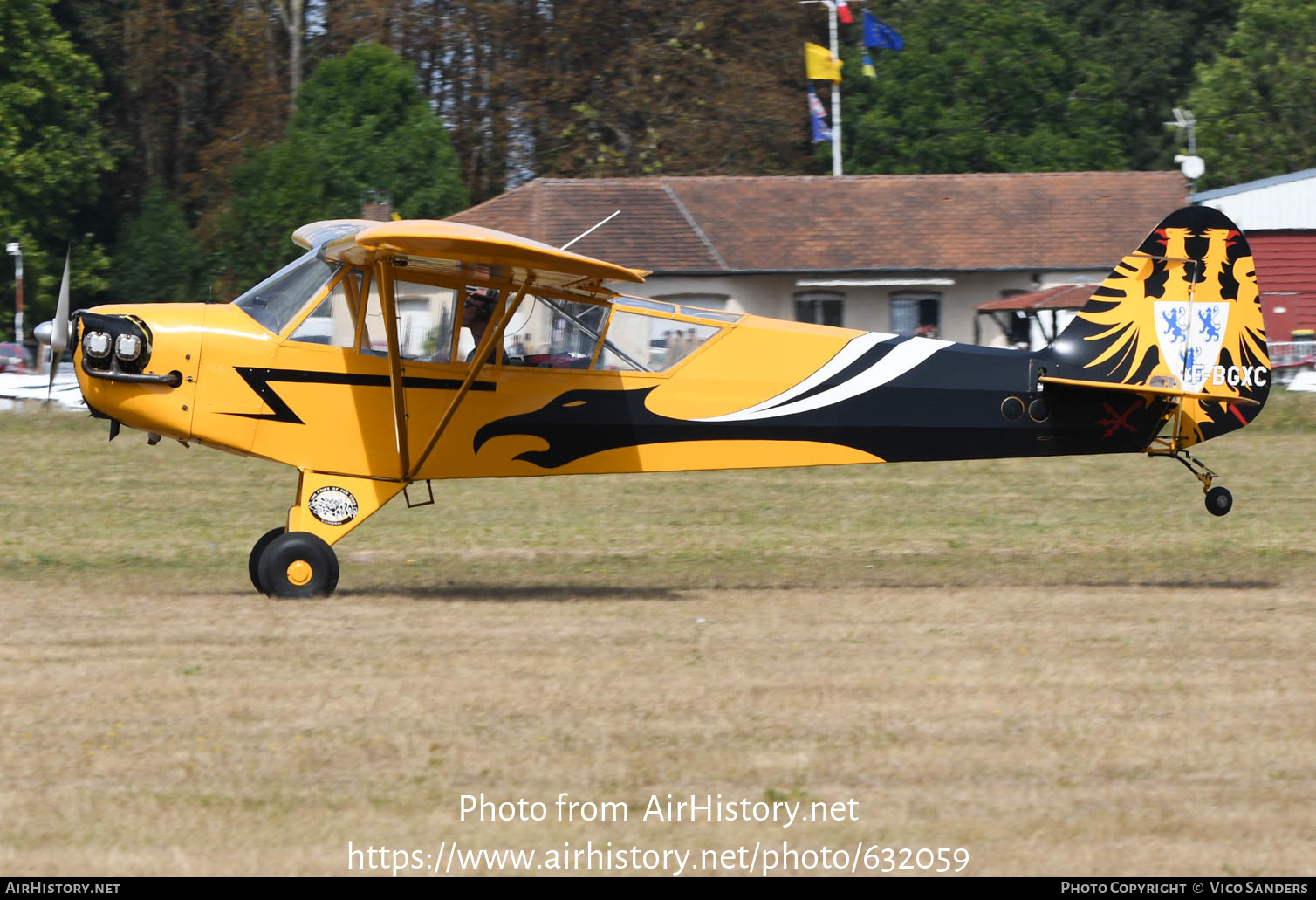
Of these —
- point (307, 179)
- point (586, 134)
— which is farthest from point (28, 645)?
point (586, 134)

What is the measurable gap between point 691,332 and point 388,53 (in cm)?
3740

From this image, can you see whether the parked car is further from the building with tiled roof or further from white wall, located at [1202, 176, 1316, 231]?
white wall, located at [1202, 176, 1316, 231]

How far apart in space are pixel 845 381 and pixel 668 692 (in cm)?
352

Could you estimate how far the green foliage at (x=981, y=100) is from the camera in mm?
49469

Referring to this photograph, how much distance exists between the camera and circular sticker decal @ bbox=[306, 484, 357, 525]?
32.3ft

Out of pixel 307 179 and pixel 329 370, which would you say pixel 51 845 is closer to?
pixel 329 370

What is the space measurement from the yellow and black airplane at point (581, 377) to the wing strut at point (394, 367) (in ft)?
0.06

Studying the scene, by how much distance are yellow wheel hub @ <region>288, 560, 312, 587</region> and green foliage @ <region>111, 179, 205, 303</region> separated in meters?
35.8

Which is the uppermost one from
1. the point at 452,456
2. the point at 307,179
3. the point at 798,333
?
the point at 307,179

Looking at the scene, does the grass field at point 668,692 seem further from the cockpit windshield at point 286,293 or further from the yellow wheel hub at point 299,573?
the cockpit windshield at point 286,293

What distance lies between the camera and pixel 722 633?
9.19m

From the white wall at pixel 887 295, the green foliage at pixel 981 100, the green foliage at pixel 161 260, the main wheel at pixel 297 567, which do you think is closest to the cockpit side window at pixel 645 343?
the main wheel at pixel 297 567

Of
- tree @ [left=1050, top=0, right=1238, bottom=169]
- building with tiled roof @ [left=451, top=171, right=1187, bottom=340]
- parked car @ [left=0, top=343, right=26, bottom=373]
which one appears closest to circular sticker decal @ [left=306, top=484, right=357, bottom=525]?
building with tiled roof @ [left=451, top=171, right=1187, bottom=340]

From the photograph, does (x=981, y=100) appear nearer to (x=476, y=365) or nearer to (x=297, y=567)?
(x=476, y=365)
